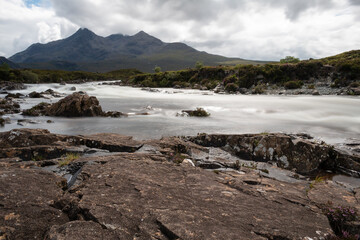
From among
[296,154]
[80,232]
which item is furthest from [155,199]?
[296,154]

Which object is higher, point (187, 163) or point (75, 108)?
point (75, 108)

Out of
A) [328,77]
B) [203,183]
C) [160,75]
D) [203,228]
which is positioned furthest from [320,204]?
[160,75]

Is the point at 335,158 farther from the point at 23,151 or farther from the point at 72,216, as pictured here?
the point at 23,151

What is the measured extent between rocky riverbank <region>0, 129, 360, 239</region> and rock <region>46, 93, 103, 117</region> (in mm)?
14106

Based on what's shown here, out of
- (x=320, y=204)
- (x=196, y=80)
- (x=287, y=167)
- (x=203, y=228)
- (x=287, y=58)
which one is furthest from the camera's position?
(x=287, y=58)

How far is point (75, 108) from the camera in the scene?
2288 cm

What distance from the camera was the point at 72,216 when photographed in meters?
4.74

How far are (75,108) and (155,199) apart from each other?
20649 millimetres

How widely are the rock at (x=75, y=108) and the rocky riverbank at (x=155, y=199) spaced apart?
46.3ft

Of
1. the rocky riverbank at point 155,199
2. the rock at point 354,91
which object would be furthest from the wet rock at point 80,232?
the rock at point 354,91

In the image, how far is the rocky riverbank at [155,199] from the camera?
4.34 metres

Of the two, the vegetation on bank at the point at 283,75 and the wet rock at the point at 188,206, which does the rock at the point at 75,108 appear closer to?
the wet rock at the point at 188,206

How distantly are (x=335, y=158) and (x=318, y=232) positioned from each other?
25.7 ft

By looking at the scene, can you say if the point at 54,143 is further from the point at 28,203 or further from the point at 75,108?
the point at 75,108
